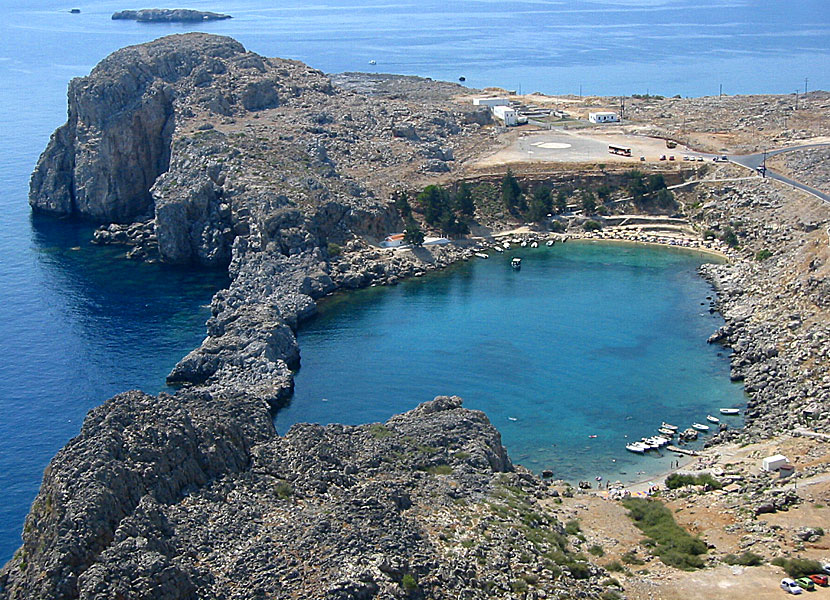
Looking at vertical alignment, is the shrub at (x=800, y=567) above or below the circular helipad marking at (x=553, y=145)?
below

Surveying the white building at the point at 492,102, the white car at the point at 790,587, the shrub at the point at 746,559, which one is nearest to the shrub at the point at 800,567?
the white car at the point at 790,587

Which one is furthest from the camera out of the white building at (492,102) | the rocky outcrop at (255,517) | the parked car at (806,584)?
the white building at (492,102)

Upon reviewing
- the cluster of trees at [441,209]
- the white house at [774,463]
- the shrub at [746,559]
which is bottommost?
the shrub at [746,559]

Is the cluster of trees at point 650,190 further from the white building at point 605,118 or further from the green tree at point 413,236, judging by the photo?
the green tree at point 413,236

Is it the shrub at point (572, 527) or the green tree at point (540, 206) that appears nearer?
the shrub at point (572, 527)

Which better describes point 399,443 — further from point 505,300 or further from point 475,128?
point 475,128

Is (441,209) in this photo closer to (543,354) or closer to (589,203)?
(589,203)

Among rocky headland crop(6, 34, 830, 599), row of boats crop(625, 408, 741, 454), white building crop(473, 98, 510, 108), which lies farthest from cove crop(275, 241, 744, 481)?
white building crop(473, 98, 510, 108)
